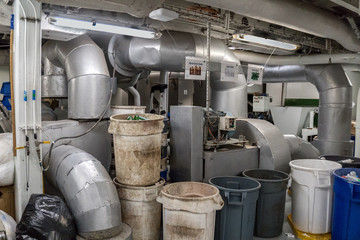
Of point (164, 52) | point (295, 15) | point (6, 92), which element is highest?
point (295, 15)

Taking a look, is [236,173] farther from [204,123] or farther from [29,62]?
[29,62]

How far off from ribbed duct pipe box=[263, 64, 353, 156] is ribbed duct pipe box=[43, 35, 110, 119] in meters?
4.14

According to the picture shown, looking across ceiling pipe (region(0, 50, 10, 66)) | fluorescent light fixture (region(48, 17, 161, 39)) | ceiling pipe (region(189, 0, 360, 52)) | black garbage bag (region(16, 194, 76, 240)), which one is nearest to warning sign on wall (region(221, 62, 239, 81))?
ceiling pipe (region(189, 0, 360, 52))

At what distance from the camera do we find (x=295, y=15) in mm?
3084

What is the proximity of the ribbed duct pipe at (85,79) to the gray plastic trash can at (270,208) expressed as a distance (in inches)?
76.6

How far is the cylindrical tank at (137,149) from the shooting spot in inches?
97.8

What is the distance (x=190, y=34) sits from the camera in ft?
13.2

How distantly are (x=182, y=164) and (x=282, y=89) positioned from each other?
7.19m

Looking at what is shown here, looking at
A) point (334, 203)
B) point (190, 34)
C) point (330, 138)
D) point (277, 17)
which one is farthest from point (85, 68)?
point (330, 138)

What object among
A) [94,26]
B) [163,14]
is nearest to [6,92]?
[94,26]

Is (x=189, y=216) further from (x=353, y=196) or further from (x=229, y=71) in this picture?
(x=229, y=71)

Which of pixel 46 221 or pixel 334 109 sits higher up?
pixel 334 109

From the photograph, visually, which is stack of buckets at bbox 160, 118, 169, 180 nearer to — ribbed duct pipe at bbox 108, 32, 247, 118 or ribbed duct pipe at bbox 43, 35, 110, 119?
ribbed duct pipe at bbox 43, 35, 110, 119

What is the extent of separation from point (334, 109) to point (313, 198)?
10.4 ft
